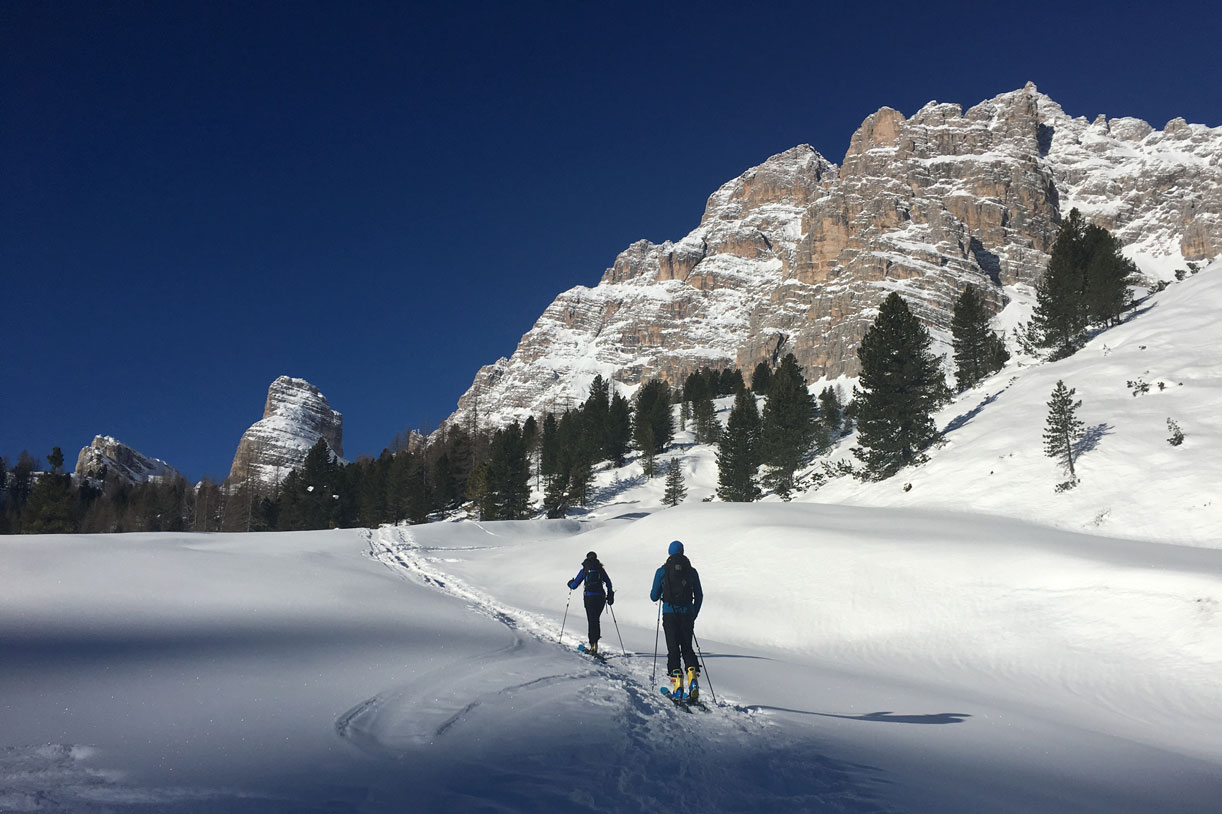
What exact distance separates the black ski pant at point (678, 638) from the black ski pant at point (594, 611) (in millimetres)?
3043

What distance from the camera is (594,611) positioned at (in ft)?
37.2

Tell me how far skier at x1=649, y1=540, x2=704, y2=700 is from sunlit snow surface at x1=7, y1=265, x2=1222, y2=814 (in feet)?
1.47

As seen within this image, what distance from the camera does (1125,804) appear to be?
5684 mm

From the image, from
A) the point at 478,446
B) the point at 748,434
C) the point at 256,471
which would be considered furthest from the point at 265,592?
the point at 256,471

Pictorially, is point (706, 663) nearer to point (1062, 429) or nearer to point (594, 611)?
point (594, 611)

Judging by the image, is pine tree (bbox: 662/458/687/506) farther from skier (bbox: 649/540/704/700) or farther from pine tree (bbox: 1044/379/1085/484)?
skier (bbox: 649/540/704/700)

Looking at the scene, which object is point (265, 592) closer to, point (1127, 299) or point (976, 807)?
point (976, 807)

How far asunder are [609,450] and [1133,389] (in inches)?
2061

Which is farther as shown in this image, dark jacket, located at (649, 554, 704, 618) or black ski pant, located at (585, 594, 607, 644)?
black ski pant, located at (585, 594, 607, 644)

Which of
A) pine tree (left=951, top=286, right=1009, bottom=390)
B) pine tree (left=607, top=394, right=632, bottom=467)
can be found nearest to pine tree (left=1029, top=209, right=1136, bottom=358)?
pine tree (left=951, top=286, right=1009, bottom=390)

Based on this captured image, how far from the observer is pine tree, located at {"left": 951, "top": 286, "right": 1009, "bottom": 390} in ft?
158

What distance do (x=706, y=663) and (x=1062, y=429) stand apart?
20.8 metres

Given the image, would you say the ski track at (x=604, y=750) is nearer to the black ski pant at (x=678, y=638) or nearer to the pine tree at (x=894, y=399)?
the black ski pant at (x=678, y=638)

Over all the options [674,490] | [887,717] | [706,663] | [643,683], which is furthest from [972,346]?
[643,683]
